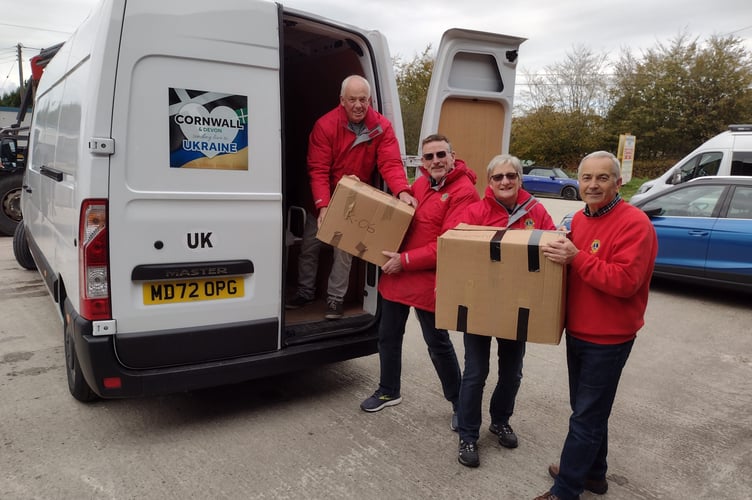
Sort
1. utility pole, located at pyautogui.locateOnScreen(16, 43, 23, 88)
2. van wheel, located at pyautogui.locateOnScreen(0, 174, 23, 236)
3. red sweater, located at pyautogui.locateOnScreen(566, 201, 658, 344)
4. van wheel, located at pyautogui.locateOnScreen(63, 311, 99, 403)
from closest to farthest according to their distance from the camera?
red sweater, located at pyautogui.locateOnScreen(566, 201, 658, 344), van wheel, located at pyautogui.locateOnScreen(63, 311, 99, 403), van wheel, located at pyautogui.locateOnScreen(0, 174, 23, 236), utility pole, located at pyautogui.locateOnScreen(16, 43, 23, 88)

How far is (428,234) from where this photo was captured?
3232 mm

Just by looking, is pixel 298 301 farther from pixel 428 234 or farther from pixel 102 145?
pixel 102 145

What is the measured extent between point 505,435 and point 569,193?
20596mm

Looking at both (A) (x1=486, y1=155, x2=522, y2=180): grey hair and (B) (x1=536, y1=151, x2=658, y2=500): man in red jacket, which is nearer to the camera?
(B) (x1=536, y1=151, x2=658, y2=500): man in red jacket

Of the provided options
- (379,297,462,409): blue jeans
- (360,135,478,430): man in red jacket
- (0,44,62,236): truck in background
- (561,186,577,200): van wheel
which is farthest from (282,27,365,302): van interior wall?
(561,186,577,200): van wheel

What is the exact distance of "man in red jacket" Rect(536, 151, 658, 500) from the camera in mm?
2377

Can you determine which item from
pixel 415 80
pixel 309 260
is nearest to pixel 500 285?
pixel 309 260

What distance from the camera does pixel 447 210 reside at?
318cm

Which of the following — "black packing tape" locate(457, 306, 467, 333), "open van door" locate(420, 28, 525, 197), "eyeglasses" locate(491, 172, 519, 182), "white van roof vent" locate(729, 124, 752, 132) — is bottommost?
"black packing tape" locate(457, 306, 467, 333)

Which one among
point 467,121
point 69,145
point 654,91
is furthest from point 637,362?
→ point 654,91

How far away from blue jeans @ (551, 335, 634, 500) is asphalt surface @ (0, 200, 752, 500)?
29 cm

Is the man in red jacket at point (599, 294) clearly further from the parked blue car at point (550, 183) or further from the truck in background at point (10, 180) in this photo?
the parked blue car at point (550, 183)

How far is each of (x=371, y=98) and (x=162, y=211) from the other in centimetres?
167

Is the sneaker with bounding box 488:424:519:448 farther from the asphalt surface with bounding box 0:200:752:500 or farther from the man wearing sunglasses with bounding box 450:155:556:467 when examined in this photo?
the man wearing sunglasses with bounding box 450:155:556:467
